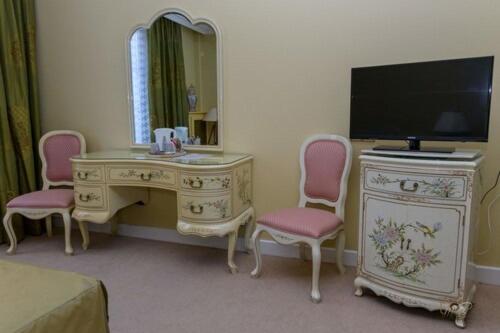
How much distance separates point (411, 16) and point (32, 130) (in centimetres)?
333

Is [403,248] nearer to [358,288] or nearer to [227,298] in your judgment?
[358,288]

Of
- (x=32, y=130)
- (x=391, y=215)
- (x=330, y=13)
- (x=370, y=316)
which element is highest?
(x=330, y=13)

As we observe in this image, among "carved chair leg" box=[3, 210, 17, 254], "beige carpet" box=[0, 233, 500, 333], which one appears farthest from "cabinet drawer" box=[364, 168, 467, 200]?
"carved chair leg" box=[3, 210, 17, 254]

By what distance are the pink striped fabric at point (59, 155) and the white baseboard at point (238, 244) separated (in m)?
0.58

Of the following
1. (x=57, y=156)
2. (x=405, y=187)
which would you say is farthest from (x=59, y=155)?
(x=405, y=187)

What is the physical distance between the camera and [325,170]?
8.66ft

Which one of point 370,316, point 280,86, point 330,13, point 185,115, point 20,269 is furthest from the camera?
point 185,115

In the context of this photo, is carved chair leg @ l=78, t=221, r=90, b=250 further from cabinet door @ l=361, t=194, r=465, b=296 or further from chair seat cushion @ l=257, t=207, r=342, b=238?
cabinet door @ l=361, t=194, r=465, b=296

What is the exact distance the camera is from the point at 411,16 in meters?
2.39

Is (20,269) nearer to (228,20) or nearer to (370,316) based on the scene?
(370,316)

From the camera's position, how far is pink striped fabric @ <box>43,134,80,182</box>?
3.42 meters

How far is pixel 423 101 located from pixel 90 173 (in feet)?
7.82

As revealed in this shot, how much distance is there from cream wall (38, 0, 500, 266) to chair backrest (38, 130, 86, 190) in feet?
0.51

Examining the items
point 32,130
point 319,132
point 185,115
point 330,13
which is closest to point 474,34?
point 330,13
